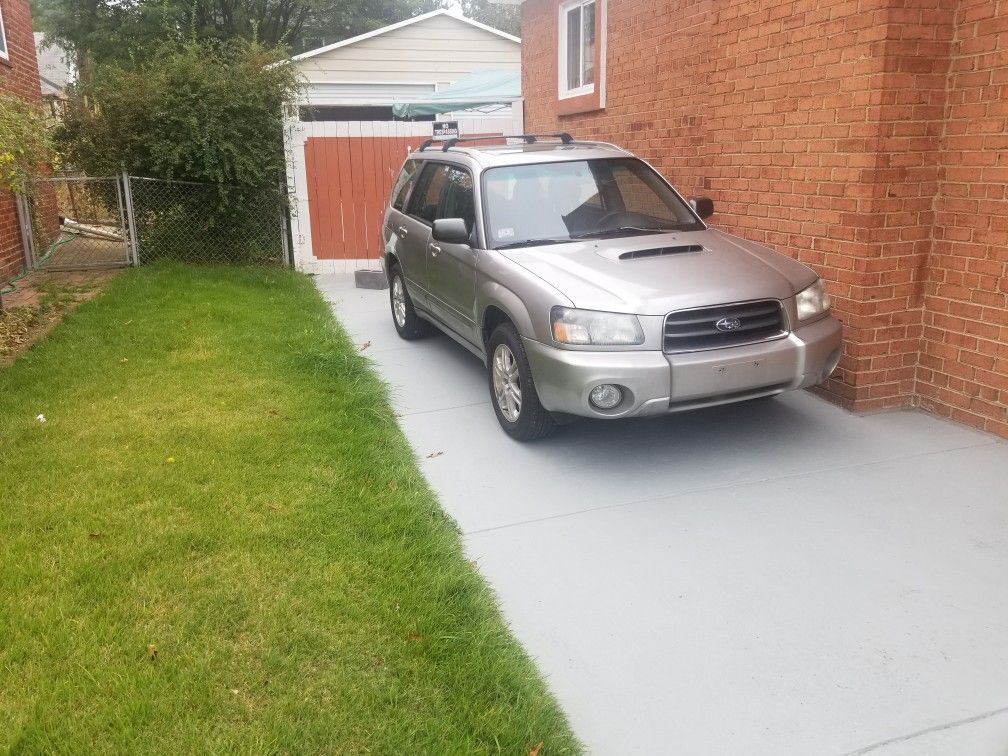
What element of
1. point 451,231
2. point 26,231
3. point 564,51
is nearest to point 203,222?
point 26,231

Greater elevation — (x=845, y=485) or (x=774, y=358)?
(x=774, y=358)

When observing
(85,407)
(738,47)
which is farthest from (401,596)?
(738,47)

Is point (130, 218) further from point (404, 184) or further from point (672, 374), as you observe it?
point (672, 374)

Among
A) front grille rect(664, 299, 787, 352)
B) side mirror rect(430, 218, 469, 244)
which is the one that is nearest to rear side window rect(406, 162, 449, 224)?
side mirror rect(430, 218, 469, 244)

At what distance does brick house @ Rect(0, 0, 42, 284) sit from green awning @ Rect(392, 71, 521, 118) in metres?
5.33

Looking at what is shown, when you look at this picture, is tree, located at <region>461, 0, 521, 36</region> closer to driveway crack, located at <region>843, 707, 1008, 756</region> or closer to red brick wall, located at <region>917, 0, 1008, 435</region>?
red brick wall, located at <region>917, 0, 1008, 435</region>

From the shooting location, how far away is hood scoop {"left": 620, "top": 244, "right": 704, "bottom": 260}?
5.39 m

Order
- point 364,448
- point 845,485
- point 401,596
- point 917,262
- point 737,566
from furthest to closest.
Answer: point 917,262, point 364,448, point 845,485, point 737,566, point 401,596

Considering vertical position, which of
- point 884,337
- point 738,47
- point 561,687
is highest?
point 738,47

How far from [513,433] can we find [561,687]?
2.51m

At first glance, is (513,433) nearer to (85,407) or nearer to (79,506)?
(79,506)

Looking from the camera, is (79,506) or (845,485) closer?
(79,506)

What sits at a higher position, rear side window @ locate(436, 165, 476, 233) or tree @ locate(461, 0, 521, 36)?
tree @ locate(461, 0, 521, 36)

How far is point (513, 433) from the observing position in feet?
18.0
